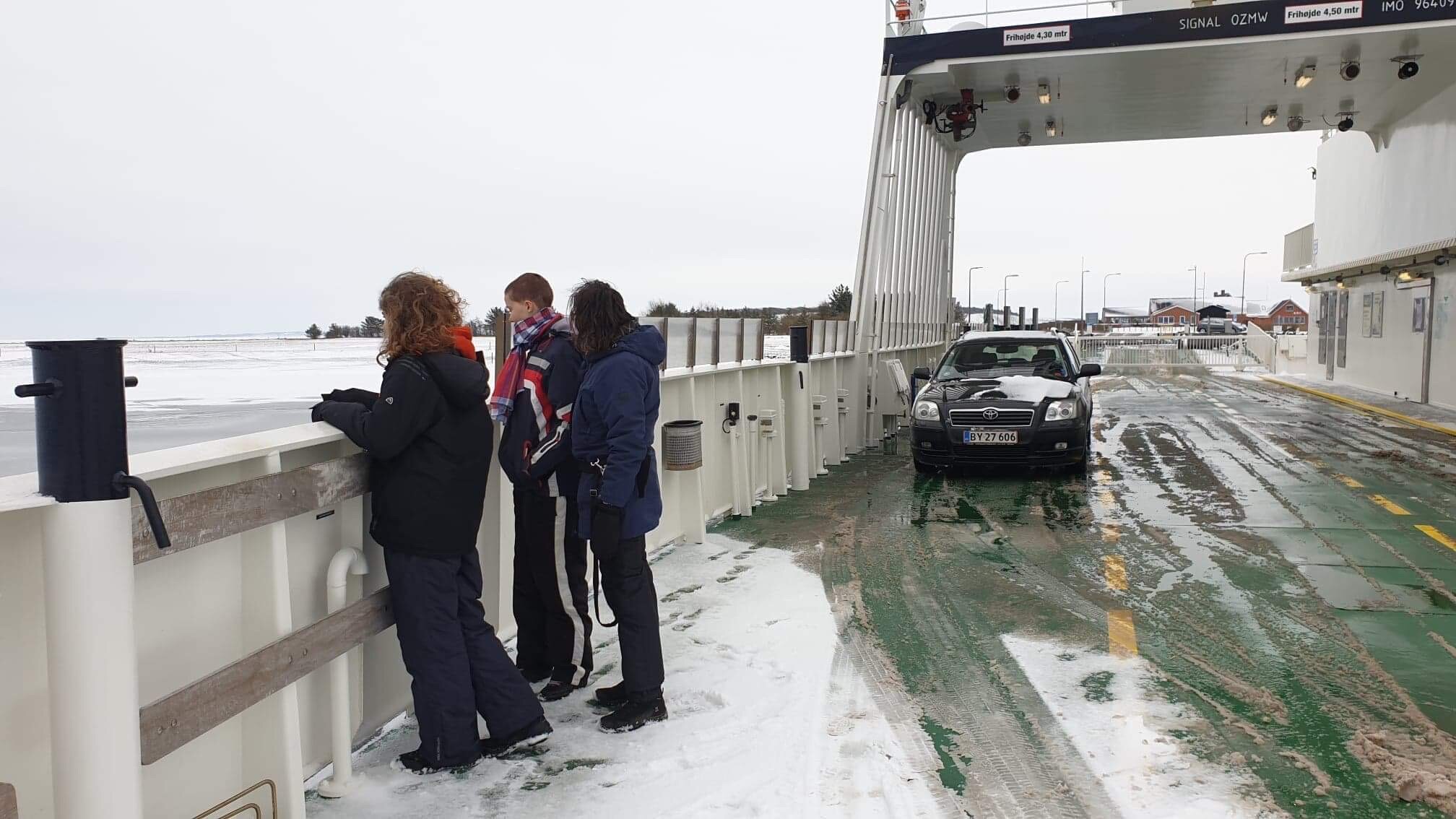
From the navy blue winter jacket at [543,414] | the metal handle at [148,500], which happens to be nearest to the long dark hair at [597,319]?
the navy blue winter jacket at [543,414]

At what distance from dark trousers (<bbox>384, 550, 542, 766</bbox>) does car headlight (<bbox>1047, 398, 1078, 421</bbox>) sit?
27.1 ft

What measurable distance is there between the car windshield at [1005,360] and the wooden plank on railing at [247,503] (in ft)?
31.1

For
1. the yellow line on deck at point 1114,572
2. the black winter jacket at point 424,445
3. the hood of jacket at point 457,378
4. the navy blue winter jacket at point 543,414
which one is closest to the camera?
the black winter jacket at point 424,445

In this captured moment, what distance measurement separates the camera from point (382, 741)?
A: 4.24 meters

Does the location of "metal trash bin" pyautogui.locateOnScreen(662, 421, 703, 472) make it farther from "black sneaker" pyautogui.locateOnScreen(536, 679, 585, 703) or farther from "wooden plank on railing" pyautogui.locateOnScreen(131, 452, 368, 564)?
"wooden plank on railing" pyautogui.locateOnScreen(131, 452, 368, 564)

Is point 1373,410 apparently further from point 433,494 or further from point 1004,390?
point 433,494

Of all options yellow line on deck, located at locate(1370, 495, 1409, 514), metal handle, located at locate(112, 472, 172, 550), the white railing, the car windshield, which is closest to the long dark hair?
metal handle, located at locate(112, 472, 172, 550)

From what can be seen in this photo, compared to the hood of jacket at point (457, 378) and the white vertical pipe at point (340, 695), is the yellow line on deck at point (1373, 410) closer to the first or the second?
the hood of jacket at point (457, 378)

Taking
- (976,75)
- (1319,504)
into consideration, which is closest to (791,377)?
(1319,504)

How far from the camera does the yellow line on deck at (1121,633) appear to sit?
17.3 feet

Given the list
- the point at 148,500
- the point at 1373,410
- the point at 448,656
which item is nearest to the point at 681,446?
the point at 448,656

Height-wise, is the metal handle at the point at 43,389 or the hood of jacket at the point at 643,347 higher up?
the hood of jacket at the point at 643,347

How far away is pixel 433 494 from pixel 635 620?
1106mm

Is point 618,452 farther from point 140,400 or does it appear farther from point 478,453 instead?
point 140,400
